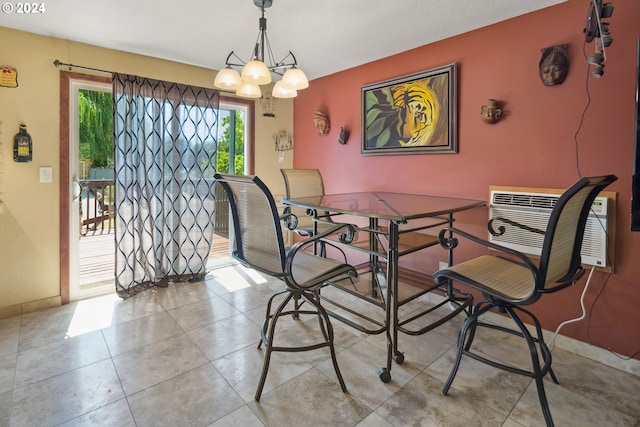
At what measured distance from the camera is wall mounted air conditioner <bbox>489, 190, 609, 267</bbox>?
1894mm

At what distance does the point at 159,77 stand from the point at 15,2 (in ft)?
3.59

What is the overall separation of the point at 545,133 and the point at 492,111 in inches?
14.4

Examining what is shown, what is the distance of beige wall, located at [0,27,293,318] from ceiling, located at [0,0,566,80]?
11 centimetres

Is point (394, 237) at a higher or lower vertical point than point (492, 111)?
lower

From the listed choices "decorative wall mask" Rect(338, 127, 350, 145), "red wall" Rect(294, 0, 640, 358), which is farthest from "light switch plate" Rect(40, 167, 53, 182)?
"red wall" Rect(294, 0, 640, 358)

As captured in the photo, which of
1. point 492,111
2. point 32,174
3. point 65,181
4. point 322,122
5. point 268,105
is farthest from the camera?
point 268,105

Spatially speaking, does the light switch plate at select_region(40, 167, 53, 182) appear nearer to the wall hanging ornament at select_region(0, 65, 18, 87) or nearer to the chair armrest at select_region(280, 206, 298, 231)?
the wall hanging ornament at select_region(0, 65, 18, 87)

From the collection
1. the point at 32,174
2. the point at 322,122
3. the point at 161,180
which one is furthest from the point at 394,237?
the point at 32,174

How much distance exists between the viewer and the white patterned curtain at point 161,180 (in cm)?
289

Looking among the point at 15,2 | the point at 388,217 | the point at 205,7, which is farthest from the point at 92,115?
the point at 388,217

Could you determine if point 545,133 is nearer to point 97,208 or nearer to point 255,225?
point 255,225

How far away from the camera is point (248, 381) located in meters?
1.77

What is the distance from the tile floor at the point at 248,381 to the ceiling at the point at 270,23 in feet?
7.15

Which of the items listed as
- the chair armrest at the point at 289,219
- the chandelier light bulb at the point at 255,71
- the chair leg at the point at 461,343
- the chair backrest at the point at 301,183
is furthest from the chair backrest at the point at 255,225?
the chair backrest at the point at 301,183
